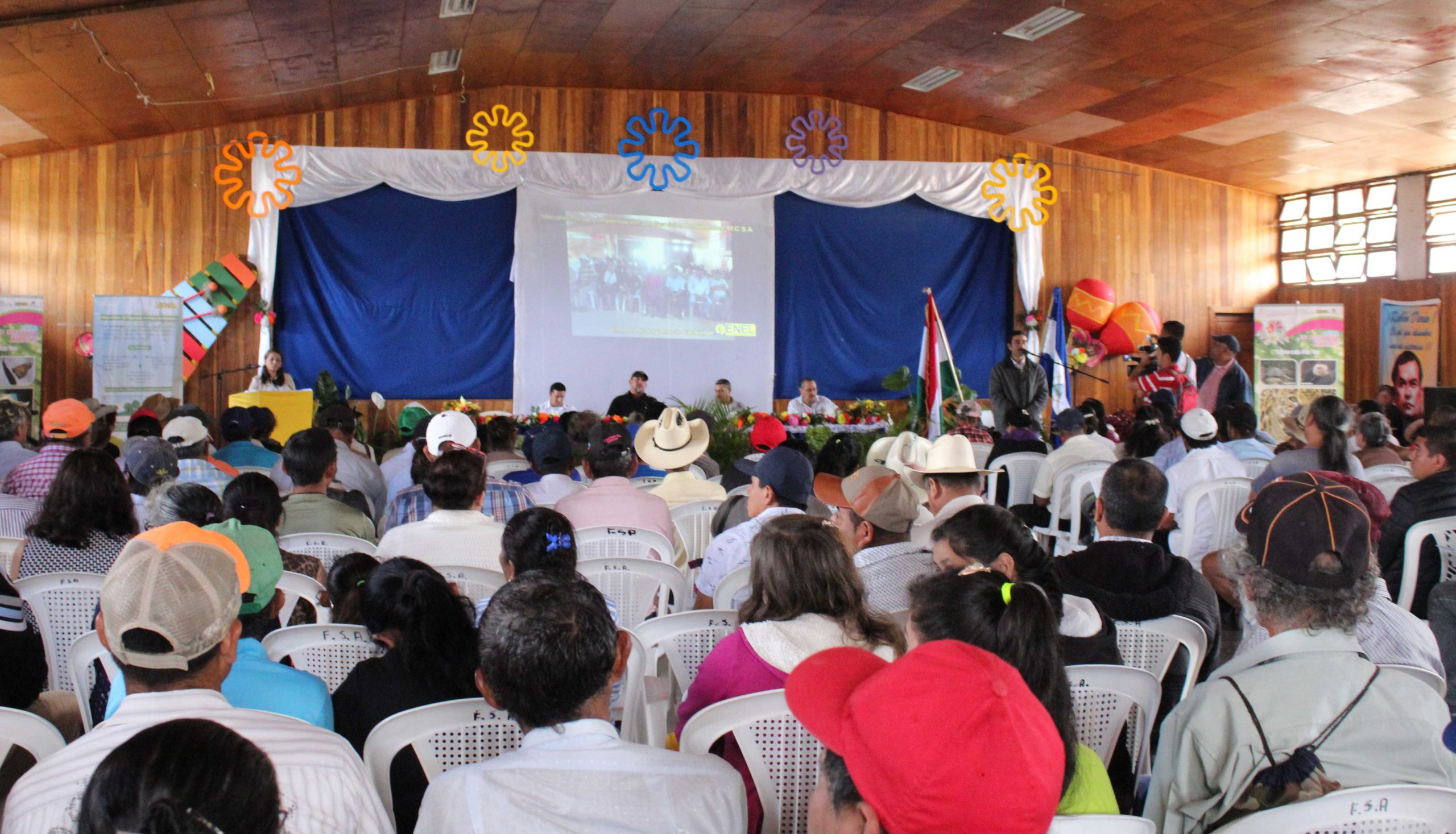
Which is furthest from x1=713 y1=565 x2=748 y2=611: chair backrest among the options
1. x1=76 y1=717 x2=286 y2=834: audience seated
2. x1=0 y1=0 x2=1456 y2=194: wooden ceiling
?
x1=0 y1=0 x2=1456 y2=194: wooden ceiling

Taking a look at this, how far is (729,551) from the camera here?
3219 mm

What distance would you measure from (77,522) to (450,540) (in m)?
0.98

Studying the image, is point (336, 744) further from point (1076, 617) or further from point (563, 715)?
point (1076, 617)

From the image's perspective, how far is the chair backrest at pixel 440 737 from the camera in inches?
69.0

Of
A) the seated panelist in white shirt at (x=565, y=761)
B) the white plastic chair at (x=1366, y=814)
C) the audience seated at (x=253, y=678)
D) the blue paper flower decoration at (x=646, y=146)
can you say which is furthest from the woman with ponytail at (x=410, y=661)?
the blue paper flower decoration at (x=646, y=146)

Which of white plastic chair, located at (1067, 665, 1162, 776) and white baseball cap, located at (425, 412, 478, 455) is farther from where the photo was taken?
white baseball cap, located at (425, 412, 478, 455)

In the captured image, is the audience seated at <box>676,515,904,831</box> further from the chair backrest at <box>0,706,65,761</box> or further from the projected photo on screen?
the projected photo on screen

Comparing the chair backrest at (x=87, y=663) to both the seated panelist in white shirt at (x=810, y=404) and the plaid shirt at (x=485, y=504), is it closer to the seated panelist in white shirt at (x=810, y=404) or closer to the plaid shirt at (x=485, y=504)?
the plaid shirt at (x=485, y=504)

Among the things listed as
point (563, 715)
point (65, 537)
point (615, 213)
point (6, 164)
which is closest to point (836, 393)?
point (615, 213)

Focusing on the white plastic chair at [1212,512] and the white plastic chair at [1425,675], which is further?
the white plastic chair at [1212,512]

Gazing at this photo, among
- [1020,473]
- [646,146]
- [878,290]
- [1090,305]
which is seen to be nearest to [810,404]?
[878,290]

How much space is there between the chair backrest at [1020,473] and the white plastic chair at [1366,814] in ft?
15.5

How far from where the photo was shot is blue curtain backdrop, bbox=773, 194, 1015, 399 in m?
11.5

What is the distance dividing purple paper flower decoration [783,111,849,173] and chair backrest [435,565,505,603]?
8800 mm
